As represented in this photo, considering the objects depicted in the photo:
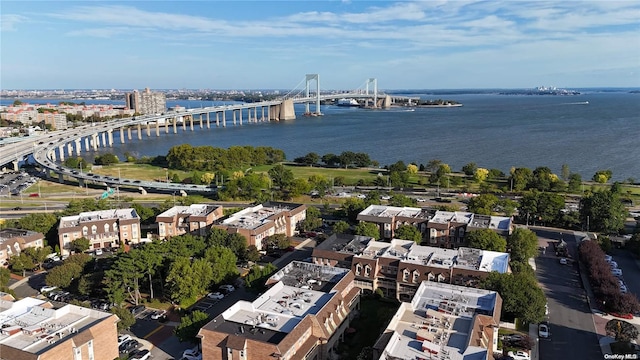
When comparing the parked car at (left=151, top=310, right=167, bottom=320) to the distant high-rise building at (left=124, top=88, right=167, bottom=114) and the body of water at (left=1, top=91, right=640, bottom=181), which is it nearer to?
the body of water at (left=1, top=91, right=640, bottom=181)

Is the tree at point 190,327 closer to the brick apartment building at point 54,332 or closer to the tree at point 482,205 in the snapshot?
the brick apartment building at point 54,332

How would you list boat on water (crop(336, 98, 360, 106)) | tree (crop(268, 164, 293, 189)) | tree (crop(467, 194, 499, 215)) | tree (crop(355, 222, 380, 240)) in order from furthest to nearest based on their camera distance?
1. boat on water (crop(336, 98, 360, 106))
2. tree (crop(268, 164, 293, 189))
3. tree (crop(467, 194, 499, 215))
4. tree (crop(355, 222, 380, 240))

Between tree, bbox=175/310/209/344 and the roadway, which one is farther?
the roadway

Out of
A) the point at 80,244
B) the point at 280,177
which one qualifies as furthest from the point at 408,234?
the point at 280,177

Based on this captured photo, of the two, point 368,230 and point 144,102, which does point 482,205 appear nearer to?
point 368,230

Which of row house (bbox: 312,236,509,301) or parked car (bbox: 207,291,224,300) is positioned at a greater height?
row house (bbox: 312,236,509,301)

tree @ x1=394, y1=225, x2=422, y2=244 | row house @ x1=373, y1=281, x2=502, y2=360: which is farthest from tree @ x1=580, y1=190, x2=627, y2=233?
row house @ x1=373, y1=281, x2=502, y2=360

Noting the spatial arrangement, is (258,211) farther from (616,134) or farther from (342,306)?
(616,134)

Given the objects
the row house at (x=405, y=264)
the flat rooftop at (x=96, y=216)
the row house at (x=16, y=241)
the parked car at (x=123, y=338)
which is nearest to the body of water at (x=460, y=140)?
the row house at (x=405, y=264)
